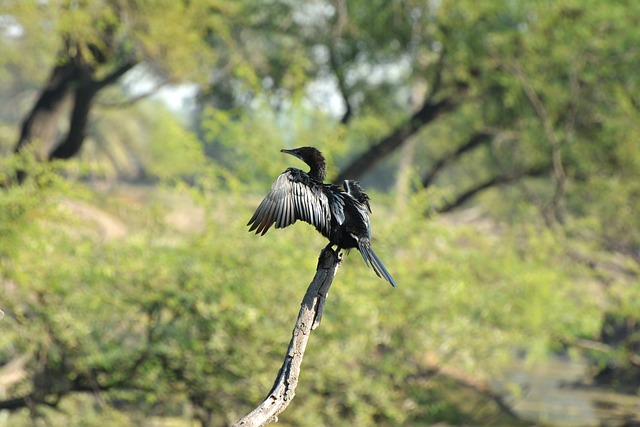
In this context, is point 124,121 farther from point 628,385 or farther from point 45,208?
point 45,208

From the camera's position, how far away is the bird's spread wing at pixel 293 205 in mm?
4562

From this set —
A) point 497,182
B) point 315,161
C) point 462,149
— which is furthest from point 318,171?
point 462,149

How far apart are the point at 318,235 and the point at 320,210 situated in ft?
23.0

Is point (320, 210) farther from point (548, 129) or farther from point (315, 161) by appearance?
point (548, 129)

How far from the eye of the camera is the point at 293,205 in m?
4.64

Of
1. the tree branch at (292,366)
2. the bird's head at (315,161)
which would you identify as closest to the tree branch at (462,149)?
the bird's head at (315,161)

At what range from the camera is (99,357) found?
10.0m

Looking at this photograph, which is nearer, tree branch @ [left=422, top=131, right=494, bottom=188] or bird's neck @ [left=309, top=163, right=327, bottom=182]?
bird's neck @ [left=309, top=163, right=327, bottom=182]

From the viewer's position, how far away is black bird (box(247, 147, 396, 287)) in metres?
4.59

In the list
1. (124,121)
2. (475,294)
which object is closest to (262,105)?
(475,294)

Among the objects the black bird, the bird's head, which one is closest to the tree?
the bird's head

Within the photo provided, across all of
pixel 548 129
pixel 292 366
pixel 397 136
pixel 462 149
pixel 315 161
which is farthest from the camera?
pixel 462 149

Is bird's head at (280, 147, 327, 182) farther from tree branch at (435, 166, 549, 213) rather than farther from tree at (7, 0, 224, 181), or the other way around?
tree branch at (435, 166, 549, 213)

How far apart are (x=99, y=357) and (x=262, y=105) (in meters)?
5.66
